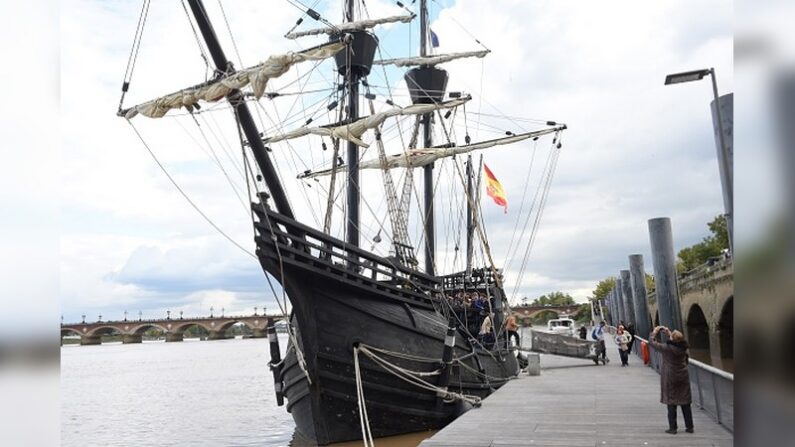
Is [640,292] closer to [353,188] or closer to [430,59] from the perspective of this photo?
[353,188]

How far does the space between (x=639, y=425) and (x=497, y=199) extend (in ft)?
51.2

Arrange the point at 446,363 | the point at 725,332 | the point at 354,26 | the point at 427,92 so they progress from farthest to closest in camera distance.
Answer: the point at 427,92 → the point at 725,332 → the point at 354,26 → the point at 446,363

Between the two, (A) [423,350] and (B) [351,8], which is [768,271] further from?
(B) [351,8]

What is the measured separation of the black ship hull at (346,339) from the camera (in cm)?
1211

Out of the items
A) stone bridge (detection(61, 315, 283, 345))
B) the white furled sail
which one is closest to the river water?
the white furled sail

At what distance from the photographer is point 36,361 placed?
1.58 metres

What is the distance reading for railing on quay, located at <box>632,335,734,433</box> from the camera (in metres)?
7.89

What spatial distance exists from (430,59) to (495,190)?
828 centimetres

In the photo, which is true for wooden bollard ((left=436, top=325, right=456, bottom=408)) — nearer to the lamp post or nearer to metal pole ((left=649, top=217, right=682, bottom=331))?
metal pole ((left=649, top=217, right=682, bottom=331))

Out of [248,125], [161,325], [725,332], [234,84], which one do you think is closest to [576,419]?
[248,125]

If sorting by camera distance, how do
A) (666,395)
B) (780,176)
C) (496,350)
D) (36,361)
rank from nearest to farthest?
(780,176), (36,361), (666,395), (496,350)

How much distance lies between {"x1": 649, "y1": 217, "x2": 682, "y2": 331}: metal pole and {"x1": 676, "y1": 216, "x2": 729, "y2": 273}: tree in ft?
131

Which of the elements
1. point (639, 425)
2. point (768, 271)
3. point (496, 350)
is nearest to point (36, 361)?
point (768, 271)

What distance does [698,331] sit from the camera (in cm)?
3475
